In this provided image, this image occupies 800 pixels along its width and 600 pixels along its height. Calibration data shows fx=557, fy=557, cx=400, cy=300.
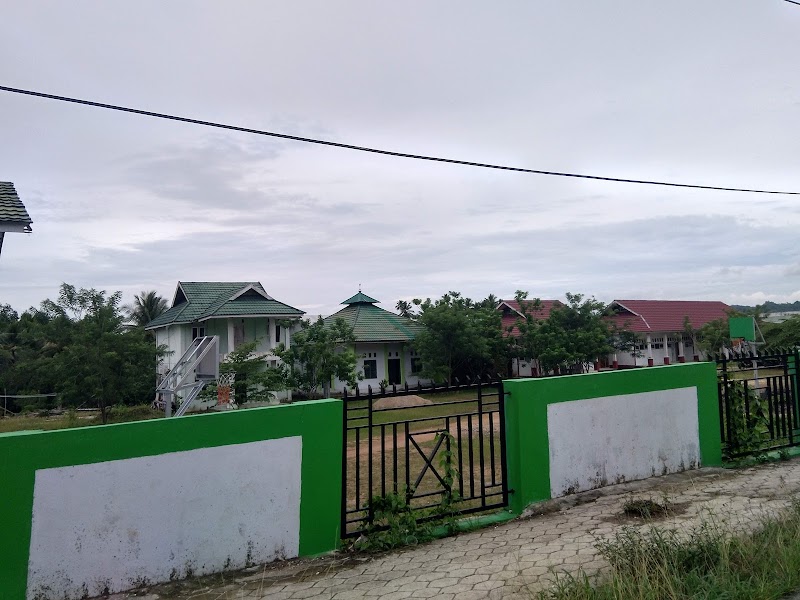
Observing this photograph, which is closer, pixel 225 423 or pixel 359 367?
pixel 225 423

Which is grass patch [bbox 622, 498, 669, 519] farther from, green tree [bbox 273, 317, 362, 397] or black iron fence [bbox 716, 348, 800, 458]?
green tree [bbox 273, 317, 362, 397]

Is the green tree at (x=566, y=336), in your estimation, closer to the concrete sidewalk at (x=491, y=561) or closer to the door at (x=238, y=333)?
the door at (x=238, y=333)

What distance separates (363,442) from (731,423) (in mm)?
8203

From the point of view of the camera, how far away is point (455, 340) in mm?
26062

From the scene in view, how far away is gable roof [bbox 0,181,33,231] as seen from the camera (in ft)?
23.8

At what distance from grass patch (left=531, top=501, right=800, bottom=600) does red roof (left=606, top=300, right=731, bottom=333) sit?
31.4 metres

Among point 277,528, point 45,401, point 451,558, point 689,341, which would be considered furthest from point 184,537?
point 689,341

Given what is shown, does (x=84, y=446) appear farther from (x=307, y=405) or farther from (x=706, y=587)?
(x=706, y=587)

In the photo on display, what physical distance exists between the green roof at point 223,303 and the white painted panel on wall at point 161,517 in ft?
64.1

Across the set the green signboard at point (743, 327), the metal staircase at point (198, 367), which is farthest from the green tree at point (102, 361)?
the green signboard at point (743, 327)

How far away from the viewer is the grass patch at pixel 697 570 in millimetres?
3396

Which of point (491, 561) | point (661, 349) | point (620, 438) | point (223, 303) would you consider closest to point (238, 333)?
point (223, 303)

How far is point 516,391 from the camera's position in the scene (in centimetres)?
571

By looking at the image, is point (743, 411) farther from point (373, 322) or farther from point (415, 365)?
point (415, 365)
